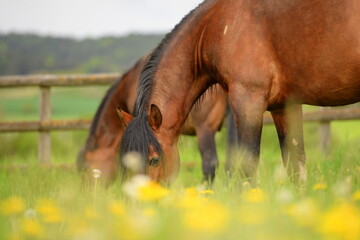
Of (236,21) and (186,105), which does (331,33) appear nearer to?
(236,21)

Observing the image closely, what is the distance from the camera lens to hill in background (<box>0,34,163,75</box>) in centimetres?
3002

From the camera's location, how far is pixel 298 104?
12.5 feet

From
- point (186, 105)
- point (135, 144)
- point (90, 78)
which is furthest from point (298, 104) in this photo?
point (90, 78)

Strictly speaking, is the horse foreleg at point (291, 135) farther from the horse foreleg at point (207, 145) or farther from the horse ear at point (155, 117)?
the horse foreleg at point (207, 145)

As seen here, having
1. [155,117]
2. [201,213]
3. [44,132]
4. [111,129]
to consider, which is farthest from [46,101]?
[201,213]

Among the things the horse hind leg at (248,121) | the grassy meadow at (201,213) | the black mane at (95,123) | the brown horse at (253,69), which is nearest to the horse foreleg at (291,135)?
the brown horse at (253,69)

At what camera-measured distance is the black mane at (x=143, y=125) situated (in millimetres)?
3391

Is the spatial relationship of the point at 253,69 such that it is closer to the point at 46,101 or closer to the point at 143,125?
the point at 143,125

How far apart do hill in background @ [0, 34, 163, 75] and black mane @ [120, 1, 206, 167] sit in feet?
83.2

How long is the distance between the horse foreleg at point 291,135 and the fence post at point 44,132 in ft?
13.8

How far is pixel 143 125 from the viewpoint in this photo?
3.46 metres

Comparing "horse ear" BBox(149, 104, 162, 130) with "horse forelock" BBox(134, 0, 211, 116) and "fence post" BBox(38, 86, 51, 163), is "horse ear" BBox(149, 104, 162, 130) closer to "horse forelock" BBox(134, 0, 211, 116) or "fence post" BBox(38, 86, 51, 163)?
"horse forelock" BBox(134, 0, 211, 116)

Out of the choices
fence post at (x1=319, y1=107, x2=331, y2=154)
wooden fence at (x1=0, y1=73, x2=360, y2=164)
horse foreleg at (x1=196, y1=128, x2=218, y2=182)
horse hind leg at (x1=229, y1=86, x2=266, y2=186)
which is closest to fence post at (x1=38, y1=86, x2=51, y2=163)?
wooden fence at (x1=0, y1=73, x2=360, y2=164)

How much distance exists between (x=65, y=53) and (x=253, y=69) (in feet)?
103
